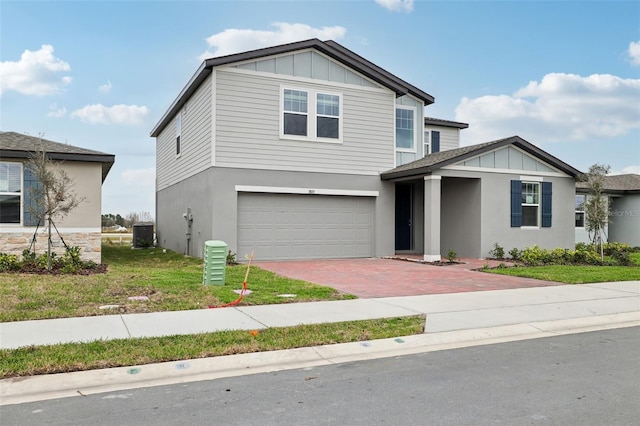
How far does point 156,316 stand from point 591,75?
68.2 ft

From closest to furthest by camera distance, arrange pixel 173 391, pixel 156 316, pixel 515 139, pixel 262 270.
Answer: pixel 173 391
pixel 156 316
pixel 262 270
pixel 515 139

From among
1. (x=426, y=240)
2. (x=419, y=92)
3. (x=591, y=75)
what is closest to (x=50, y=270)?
(x=426, y=240)

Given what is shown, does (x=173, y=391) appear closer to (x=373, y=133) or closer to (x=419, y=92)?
(x=373, y=133)

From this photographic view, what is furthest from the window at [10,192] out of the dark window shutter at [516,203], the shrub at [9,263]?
the dark window shutter at [516,203]

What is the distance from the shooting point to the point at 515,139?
1794cm

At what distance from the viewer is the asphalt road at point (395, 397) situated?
170 inches

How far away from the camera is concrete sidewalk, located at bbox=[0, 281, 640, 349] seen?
6.85 meters

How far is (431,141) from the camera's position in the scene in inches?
953

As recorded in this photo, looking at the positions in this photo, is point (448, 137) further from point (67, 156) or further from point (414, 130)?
point (67, 156)

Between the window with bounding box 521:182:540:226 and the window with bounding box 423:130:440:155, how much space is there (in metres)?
5.89

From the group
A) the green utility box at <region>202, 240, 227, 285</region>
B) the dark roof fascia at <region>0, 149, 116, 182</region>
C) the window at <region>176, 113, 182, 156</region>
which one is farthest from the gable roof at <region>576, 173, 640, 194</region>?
the dark roof fascia at <region>0, 149, 116, 182</region>

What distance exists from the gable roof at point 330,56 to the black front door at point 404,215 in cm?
363

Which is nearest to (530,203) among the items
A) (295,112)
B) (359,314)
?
(295,112)

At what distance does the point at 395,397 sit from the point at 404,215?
16075 mm
